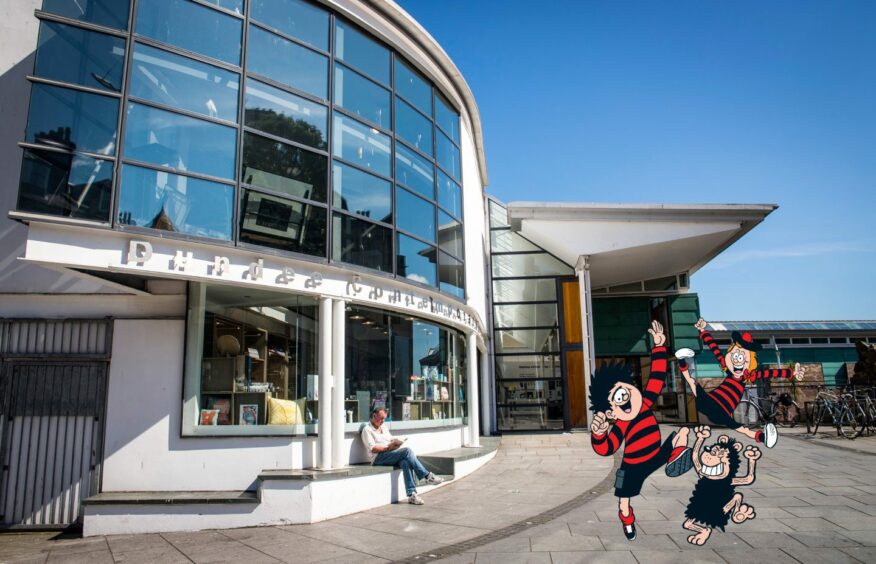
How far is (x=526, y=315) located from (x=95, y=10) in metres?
15.2

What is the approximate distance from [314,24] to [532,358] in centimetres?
1293

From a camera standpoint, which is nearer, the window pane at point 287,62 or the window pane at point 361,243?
the window pane at point 287,62

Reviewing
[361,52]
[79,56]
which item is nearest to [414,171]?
[361,52]

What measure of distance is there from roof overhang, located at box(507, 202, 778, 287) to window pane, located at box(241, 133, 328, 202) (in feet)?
34.2

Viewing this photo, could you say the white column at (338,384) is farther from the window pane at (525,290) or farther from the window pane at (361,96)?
the window pane at (525,290)

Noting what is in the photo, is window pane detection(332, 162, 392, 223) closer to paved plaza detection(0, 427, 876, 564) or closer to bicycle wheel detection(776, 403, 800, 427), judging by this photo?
paved plaza detection(0, 427, 876, 564)

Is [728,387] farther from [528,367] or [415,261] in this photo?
[528,367]

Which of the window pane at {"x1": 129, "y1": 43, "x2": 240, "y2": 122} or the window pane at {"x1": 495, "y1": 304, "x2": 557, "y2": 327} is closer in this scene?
the window pane at {"x1": 129, "y1": 43, "x2": 240, "y2": 122}

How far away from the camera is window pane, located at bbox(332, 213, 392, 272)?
Result: 9336mm

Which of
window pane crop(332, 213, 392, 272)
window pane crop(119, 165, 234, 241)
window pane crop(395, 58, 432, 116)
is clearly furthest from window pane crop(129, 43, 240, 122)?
window pane crop(395, 58, 432, 116)

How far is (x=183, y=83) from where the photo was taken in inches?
314

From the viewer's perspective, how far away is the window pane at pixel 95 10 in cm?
716

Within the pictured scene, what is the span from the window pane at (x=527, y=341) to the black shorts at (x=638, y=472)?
14833 millimetres

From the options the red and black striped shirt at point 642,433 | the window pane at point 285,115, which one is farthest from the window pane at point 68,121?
the red and black striped shirt at point 642,433
